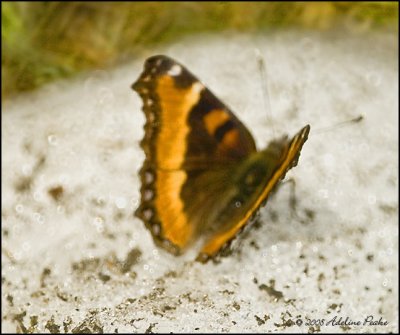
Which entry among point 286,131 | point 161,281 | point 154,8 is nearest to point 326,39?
point 286,131

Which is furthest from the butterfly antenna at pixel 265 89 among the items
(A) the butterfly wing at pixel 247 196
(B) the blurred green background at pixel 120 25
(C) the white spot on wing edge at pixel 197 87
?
(C) the white spot on wing edge at pixel 197 87

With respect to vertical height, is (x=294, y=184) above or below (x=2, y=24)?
below

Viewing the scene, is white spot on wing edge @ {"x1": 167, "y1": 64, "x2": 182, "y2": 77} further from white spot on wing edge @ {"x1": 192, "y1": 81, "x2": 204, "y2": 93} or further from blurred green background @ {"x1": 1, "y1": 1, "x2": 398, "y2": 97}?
blurred green background @ {"x1": 1, "y1": 1, "x2": 398, "y2": 97}

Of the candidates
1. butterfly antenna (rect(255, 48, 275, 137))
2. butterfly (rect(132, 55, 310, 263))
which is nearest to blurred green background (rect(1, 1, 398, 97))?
butterfly antenna (rect(255, 48, 275, 137))

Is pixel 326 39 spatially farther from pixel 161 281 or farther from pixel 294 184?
pixel 161 281

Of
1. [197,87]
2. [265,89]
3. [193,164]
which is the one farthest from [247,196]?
[265,89]

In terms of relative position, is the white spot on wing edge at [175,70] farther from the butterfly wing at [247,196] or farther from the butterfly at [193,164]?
the butterfly wing at [247,196]

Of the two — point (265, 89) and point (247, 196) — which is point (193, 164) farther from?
point (265, 89)
